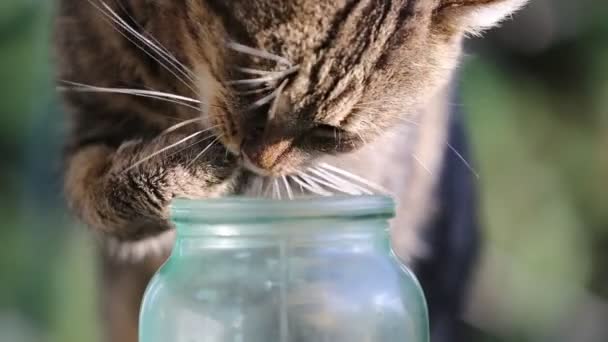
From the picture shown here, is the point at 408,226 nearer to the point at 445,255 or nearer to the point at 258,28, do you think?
the point at 445,255

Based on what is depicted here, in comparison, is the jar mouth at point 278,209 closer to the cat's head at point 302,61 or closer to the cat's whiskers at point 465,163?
the cat's head at point 302,61


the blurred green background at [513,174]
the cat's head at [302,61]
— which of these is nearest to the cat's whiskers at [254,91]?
the cat's head at [302,61]

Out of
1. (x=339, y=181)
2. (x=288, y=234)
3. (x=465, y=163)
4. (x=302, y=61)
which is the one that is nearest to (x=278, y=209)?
(x=288, y=234)

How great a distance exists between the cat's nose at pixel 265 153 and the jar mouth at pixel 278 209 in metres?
0.07

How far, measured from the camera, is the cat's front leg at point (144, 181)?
813 millimetres

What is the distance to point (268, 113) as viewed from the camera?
73 cm

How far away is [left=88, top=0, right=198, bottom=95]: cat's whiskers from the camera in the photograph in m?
0.83

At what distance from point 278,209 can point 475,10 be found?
276 millimetres

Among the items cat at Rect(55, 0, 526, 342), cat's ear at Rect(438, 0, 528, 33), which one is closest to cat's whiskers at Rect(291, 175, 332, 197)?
cat at Rect(55, 0, 526, 342)

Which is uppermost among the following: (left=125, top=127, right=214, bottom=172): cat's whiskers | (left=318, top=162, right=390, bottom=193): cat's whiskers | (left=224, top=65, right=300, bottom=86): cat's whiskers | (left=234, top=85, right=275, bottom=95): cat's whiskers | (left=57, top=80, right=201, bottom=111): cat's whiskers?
(left=224, top=65, right=300, bottom=86): cat's whiskers

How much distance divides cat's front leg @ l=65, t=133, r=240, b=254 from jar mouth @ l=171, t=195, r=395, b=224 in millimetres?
110

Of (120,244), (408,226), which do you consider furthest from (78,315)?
(408,226)

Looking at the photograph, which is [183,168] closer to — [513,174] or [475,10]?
[475,10]

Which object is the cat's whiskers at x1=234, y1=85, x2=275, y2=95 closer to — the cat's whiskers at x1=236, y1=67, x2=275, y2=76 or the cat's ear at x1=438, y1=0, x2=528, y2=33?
the cat's whiskers at x1=236, y1=67, x2=275, y2=76
